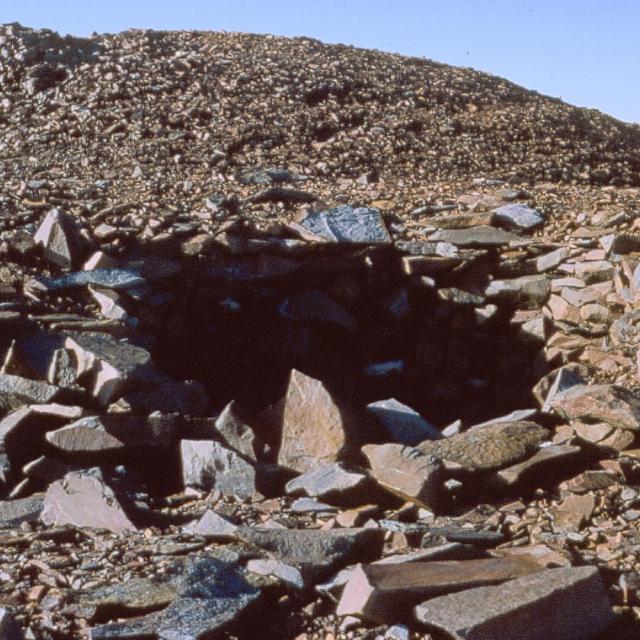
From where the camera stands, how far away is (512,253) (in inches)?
242

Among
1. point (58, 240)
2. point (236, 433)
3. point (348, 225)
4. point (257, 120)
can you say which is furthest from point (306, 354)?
point (257, 120)

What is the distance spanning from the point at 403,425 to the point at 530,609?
1.89m

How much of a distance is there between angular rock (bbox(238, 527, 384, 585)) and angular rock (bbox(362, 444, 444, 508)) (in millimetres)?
389

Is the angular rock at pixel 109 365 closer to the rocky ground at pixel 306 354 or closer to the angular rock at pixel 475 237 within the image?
the rocky ground at pixel 306 354

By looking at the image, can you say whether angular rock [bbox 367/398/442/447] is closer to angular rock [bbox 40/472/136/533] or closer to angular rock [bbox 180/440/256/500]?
angular rock [bbox 180/440/256/500]

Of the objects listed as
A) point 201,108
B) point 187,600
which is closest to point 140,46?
point 201,108

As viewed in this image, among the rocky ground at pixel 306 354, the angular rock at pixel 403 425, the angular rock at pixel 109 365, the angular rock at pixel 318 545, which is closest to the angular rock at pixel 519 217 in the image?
the rocky ground at pixel 306 354

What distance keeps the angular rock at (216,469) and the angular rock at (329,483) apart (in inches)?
7.9

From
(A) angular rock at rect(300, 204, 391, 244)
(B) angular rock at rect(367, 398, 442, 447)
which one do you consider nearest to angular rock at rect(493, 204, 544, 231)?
(A) angular rock at rect(300, 204, 391, 244)

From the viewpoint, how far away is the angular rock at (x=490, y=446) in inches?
150

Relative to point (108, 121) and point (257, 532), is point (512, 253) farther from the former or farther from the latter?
point (108, 121)

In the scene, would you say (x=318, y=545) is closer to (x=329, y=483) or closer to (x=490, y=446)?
(x=329, y=483)

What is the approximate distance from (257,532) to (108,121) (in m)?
6.27

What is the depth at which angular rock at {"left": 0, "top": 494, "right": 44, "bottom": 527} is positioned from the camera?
3615 mm
